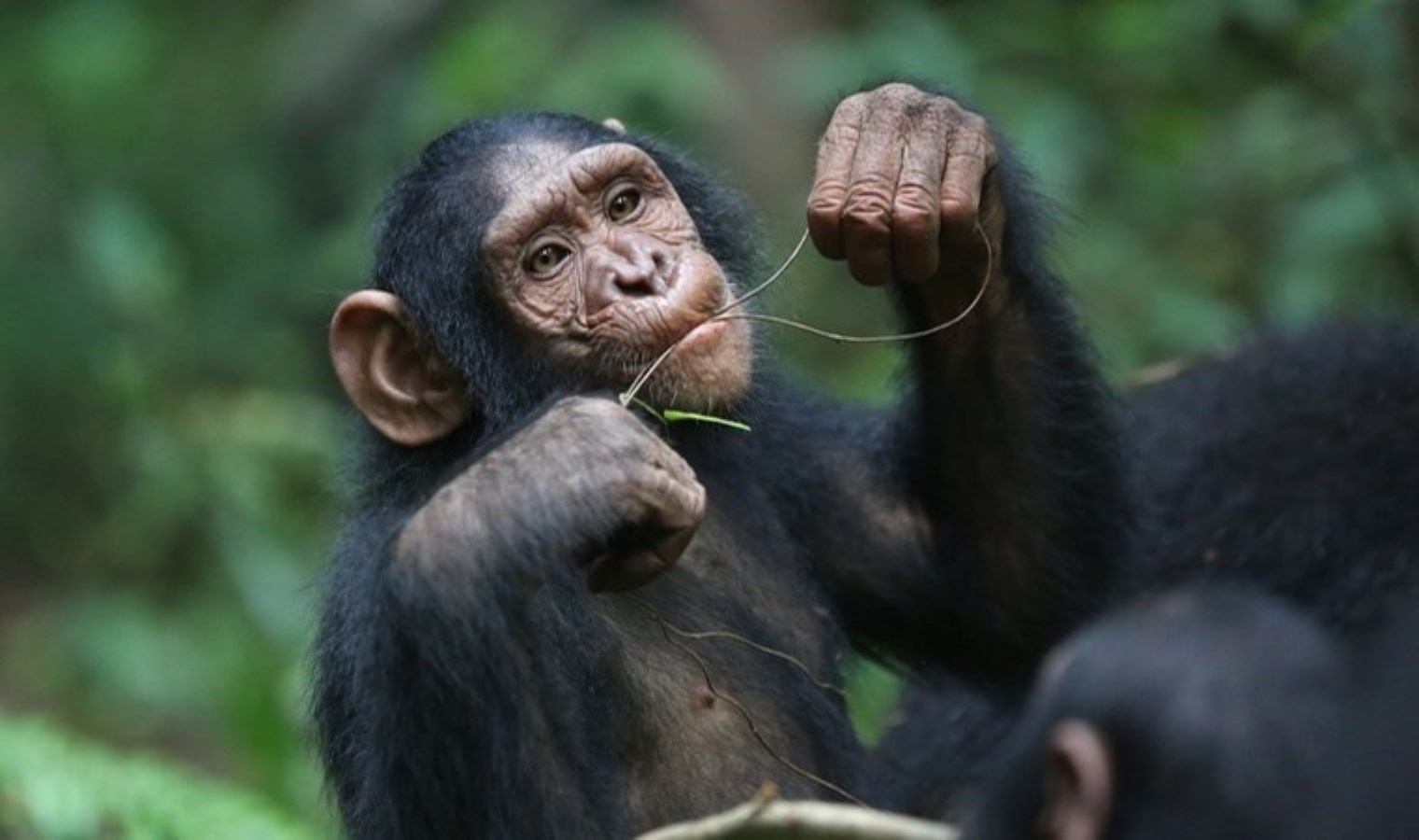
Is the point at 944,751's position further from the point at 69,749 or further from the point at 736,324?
the point at 69,749

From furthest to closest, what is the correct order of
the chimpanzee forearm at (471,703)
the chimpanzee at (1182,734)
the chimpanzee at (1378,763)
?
the chimpanzee forearm at (471,703) → the chimpanzee at (1182,734) → the chimpanzee at (1378,763)

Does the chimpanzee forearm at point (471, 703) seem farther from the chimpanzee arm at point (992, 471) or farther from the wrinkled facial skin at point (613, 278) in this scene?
the chimpanzee arm at point (992, 471)

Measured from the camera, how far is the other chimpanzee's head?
524 cm

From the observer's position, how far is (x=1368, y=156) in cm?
812

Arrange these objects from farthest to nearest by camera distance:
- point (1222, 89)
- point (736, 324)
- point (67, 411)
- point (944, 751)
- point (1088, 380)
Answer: point (67, 411)
point (1222, 89)
point (944, 751)
point (1088, 380)
point (736, 324)

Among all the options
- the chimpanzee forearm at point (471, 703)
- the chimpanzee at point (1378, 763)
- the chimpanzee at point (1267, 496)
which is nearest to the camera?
the chimpanzee at point (1378, 763)

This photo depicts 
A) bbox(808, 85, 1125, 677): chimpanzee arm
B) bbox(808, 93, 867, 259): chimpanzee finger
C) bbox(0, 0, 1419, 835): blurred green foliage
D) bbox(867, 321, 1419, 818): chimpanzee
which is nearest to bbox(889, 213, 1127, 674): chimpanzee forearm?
bbox(808, 85, 1125, 677): chimpanzee arm

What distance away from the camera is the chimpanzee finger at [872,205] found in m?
5.11

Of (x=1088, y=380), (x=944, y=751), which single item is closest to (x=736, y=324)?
(x=1088, y=380)

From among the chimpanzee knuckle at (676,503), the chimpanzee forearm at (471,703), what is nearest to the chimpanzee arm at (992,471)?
the chimpanzee knuckle at (676,503)

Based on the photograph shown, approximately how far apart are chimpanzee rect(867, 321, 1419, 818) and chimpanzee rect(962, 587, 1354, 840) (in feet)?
7.90

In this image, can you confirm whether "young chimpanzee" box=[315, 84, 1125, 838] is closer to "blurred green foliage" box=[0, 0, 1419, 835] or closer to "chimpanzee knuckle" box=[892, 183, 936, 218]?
"chimpanzee knuckle" box=[892, 183, 936, 218]

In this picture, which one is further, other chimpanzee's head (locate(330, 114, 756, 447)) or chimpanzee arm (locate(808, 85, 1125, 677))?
chimpanzee arm (locate(808, 85, 1125, 677))

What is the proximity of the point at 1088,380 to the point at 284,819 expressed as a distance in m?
2.94
